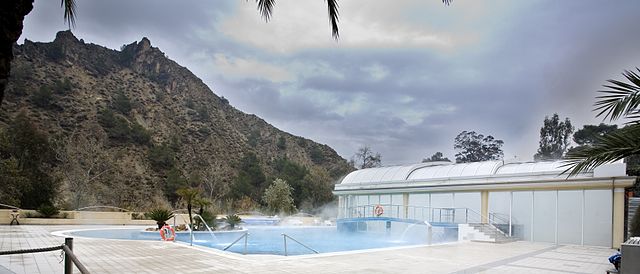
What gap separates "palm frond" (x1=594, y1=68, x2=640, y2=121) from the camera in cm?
450

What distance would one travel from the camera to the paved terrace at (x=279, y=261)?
8578 mm

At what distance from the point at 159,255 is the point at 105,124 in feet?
131

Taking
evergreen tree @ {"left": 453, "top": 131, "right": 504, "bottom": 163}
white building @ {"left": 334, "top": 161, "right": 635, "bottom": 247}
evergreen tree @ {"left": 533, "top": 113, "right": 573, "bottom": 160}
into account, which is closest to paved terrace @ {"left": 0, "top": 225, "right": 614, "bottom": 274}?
white building @ {"left": 334, "top": 161, "right": 635, "bottom": 247}

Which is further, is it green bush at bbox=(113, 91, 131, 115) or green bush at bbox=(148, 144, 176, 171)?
green bush at bbox=(113, 91, 131, 115)

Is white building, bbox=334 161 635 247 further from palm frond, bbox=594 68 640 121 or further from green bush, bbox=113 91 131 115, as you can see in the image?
green bush, bbox=113 91 131 115

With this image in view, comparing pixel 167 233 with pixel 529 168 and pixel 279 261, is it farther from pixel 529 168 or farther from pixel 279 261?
pixel 529 168

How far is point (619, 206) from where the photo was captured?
15836 millimetres

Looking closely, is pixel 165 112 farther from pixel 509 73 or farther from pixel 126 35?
pixel 509 73

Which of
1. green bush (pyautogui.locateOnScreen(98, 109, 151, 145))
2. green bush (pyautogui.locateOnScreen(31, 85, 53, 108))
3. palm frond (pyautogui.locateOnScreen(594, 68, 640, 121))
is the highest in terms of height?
green bush (pyautogui.locateOnScreen(31, 85, 53, 108))

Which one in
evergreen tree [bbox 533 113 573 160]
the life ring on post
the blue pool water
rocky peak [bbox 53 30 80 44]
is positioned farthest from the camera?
evergreen tree [bbox 533 113 573 160]

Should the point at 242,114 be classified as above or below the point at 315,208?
above

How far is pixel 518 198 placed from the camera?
18.6m

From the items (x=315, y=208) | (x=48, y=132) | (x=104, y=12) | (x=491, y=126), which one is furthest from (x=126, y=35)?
Answer: (x=104, y=12)

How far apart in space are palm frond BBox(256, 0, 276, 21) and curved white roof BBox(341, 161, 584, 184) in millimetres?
15156
